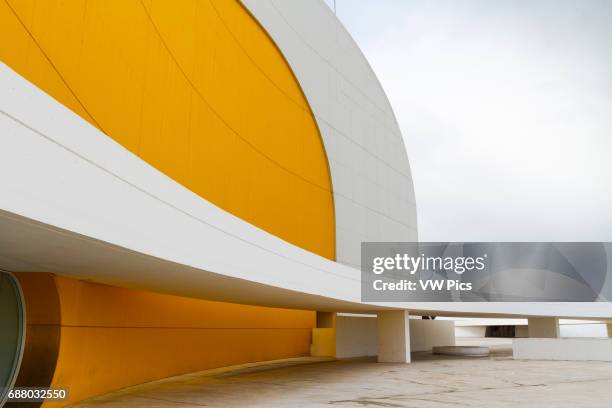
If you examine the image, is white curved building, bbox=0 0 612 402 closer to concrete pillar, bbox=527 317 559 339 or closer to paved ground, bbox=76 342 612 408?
paved ground, bbox=76 342 612 408

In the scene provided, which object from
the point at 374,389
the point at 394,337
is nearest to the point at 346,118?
the point at 394,337

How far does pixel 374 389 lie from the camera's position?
504 inches

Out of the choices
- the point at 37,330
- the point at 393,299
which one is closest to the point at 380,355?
the point at 393,299

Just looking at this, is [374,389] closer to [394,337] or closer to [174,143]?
[174,143]

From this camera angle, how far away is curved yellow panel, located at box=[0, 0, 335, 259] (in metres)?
8.74

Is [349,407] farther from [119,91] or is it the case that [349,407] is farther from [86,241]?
[119,91]

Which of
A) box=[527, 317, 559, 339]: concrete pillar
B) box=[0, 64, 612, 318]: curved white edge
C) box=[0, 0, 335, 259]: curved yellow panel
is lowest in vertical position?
box=[527, 317, 559, 339]: concrete pillar

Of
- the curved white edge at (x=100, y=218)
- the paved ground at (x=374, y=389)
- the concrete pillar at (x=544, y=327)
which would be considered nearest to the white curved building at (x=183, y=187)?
the curved white edge at (x=100, y=218)

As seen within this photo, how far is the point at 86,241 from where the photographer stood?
5426 millimetres

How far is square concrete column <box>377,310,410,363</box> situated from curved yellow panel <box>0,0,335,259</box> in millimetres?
3710

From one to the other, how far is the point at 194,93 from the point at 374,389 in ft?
29.8

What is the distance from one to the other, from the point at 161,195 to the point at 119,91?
→ 16.8ft

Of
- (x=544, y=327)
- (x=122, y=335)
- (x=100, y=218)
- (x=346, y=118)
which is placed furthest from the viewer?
(x=544, y=327)

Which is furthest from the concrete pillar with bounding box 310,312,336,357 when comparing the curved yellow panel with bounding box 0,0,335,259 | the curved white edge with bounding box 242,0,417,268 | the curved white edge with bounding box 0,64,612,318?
the curved white edge with bounding box 0,64,612,318
